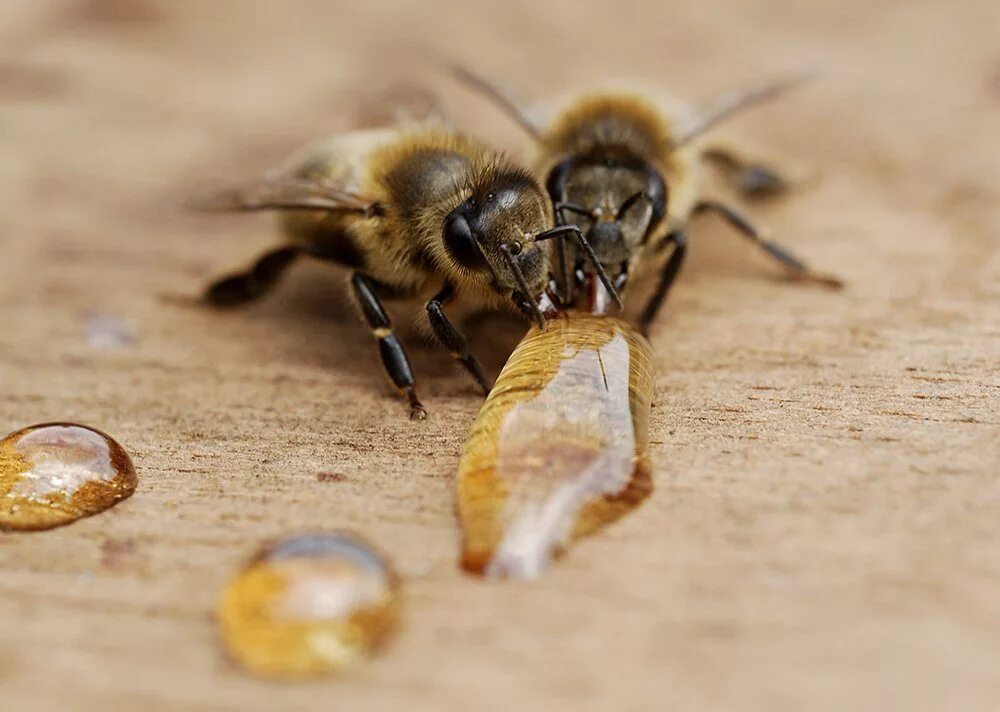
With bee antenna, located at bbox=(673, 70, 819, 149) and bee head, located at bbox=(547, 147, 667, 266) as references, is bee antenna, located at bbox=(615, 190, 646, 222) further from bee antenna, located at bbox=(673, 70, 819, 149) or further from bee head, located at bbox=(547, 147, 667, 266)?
bee antenna, located at bbox=(673, 70, 819, 149)

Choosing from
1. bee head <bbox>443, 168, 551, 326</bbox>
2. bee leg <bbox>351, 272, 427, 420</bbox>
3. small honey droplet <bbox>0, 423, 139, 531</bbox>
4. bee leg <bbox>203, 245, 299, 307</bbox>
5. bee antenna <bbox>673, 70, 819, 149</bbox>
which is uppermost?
bee antenna <bbox>673, 70, 819, 149</bbox>

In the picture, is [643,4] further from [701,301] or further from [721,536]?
[721,536]

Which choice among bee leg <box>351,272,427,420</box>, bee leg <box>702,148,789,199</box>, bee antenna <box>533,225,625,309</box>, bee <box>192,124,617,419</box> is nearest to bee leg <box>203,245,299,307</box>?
bee <box>192,124,617,419</box>

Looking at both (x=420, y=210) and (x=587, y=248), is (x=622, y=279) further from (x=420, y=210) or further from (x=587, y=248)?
(x=420, y=210)

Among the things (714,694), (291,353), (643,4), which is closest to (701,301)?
(291,353)

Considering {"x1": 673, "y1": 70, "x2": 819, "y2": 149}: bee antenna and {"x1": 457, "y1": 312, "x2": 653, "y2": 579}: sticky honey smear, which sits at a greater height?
{"x1": 673, "y1": 70, "x2": 819, "y2": 149}: bee antenna

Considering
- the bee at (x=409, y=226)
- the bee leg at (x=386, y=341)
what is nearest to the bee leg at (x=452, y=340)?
the bee at (x=409, y=226)
